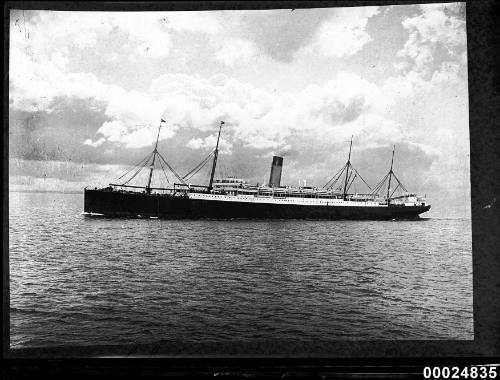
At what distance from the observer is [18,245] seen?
280 centimetres

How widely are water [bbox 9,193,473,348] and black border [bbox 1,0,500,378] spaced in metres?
0.16

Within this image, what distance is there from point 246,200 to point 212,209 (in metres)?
0.81

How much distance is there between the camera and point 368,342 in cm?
267

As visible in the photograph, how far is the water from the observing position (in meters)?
2.83

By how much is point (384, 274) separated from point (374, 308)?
42cm

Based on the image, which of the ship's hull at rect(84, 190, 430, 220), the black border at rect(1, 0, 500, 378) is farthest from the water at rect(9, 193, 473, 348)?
the ship's hull at rect(84, 190, 430, 220)

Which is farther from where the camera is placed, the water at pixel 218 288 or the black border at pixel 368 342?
the water at pixel 218 288

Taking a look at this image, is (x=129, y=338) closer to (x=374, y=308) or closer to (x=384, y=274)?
(x=374, y=308)

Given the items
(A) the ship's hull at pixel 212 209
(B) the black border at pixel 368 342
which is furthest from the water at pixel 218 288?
(A) the ship's hull at pixel 212 209

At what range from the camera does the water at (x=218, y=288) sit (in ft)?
9.29
